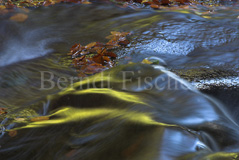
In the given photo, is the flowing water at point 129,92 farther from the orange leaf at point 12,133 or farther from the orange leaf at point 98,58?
the orange leaf at point 98,58

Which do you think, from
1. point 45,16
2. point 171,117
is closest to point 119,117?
point 171,117

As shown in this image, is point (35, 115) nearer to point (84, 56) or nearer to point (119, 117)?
point (119, 117)

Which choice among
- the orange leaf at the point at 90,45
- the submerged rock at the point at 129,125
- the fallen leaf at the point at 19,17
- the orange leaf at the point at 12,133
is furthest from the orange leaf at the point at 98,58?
the fallen leaf at the point at 19,17

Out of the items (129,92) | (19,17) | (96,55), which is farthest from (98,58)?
(19,17)

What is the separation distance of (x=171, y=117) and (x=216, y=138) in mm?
352

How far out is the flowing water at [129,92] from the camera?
1.80m

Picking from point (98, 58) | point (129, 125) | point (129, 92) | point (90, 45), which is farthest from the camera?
point (90, 45)

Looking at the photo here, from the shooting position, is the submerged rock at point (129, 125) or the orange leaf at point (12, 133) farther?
the orange leaf at point (12, 133)

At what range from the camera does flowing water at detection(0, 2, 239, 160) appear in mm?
1804

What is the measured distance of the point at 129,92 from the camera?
2.50m

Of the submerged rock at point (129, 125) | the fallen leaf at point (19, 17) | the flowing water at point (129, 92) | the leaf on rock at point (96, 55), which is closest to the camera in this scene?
the submerged rock at point (129, 125)

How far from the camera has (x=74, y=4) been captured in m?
5.95

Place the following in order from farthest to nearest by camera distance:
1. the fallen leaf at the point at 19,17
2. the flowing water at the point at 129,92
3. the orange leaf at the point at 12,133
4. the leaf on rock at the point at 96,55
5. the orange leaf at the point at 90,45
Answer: the fallen leaf at the point at 19,17 < the orange leaf at the point at 90,45 < the leaf on rock at the point at 96,55 < the orange leaf at the point at 12,133 < the flowing water at the point at 129,92

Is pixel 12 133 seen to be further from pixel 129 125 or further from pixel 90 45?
pixel 90 45
